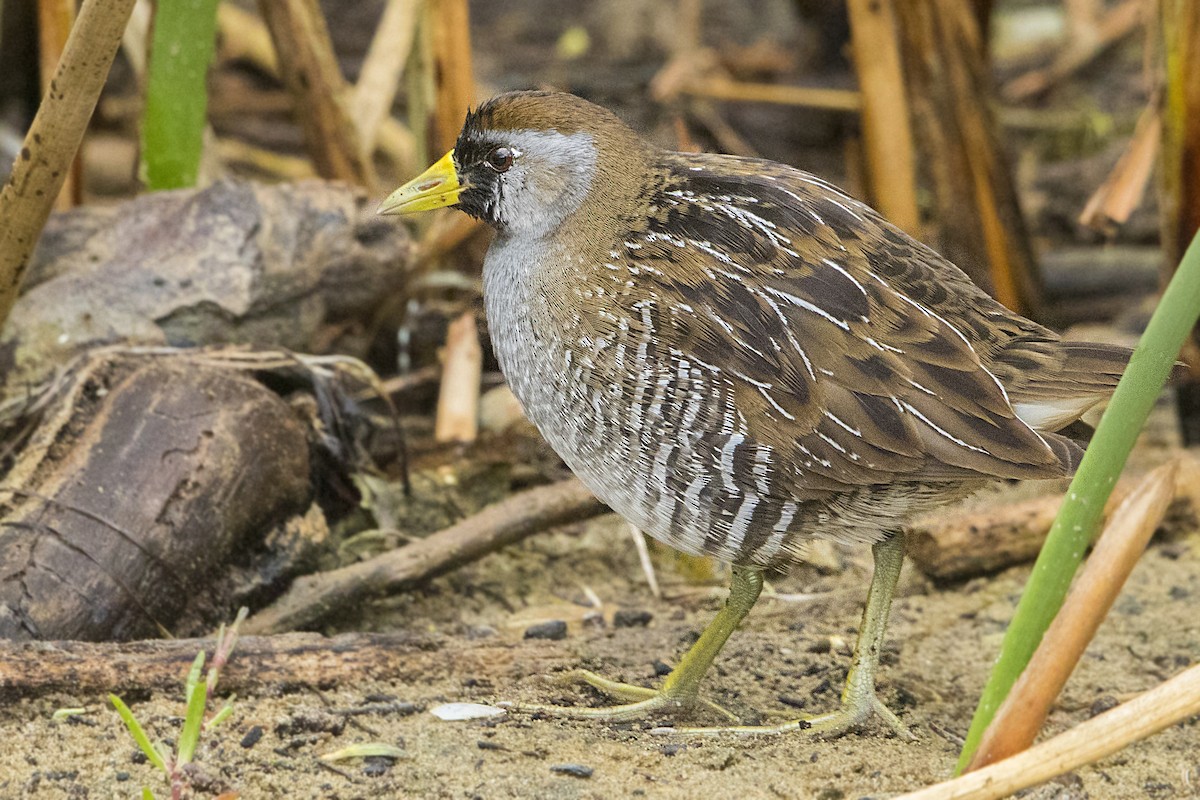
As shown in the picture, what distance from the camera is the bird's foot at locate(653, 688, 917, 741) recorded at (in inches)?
109

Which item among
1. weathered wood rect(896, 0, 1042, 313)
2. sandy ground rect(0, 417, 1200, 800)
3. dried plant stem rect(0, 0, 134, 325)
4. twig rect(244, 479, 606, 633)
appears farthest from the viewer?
weathered wood rect(896, 0, 1042, 313)

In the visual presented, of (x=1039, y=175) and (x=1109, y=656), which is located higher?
(x=1039, y=175)

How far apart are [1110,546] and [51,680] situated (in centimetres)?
189

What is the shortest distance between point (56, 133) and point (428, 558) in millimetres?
1241

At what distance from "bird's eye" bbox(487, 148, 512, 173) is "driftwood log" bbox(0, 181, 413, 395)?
45.0 inches

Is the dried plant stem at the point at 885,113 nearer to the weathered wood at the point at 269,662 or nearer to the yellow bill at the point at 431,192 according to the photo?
the yellow bill at the point at 431,192

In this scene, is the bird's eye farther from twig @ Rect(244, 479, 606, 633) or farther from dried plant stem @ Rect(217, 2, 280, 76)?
dried plant stem @ Rect(217, 2, 280, 76)

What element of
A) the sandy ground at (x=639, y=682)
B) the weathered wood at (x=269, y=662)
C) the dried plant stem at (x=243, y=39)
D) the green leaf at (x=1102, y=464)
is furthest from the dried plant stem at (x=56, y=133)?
the dried plant stem at (x=243, y=39)

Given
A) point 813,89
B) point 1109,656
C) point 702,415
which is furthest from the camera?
point 813,89

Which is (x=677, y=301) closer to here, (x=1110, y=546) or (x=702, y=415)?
(x=702, y=415)

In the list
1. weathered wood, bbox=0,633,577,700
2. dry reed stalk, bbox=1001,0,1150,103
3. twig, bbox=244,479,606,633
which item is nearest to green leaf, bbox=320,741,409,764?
weathered wood, bbox=0,633,577,700

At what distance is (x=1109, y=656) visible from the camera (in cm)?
319

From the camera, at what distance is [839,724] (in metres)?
2.79

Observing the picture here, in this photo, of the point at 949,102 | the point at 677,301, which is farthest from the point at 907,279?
the point at 949,102
